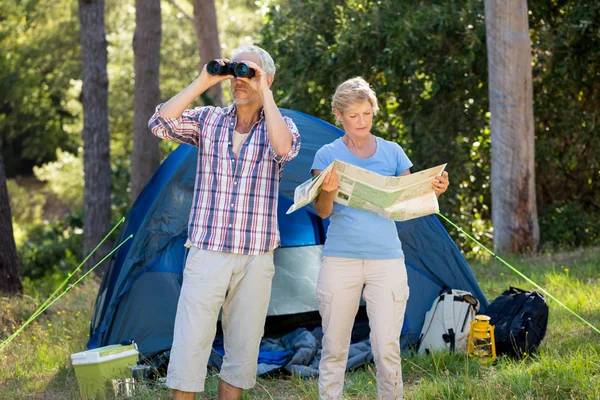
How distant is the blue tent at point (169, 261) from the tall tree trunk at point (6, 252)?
1.87 m

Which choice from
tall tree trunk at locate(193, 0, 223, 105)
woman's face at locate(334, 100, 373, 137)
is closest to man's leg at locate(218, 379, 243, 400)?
woman's face at locate(334, 100, 373, 137)

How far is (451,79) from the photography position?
9.39 m

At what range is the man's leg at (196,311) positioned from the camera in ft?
11.1

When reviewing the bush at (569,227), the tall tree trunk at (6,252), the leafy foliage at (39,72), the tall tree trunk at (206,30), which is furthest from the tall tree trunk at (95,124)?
the leafy foliage at (39,72)

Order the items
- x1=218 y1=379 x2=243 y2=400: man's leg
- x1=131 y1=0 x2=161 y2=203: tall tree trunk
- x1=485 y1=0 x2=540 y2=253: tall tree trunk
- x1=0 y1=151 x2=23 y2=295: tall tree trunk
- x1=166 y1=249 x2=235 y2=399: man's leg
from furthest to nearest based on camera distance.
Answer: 1. x1=131 y1=0 x2=161 y2=203: tall tree trunk
2. x1=485 y1=0 x2=540 y2=253: tall tree trunk
3. x1=0 y1=151 x2=23 y2=295: tall tree trunk
4. x1=218 y1=379 x2=243 y2=400: man's leg
5. x1=166 y1=249 x2=235 y2=399: man's leg

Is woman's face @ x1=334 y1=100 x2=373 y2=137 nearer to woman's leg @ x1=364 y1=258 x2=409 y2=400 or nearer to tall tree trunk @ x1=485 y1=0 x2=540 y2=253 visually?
woman's leg @ x1=364 y1=258 x2=409 y2=400

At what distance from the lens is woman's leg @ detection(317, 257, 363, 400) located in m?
3.41

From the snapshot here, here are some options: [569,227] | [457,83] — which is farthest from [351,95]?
[569,227]

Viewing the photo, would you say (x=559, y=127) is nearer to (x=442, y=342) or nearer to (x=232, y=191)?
(x=442, y=342)

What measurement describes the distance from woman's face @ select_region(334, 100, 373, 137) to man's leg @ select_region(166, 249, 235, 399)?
72cm

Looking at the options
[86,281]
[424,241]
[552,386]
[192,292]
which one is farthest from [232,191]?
[86,281]

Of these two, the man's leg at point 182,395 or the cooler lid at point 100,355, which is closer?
the man's leg at point 182,395

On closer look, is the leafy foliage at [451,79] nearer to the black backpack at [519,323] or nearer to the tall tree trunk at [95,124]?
the tall tree trunk at [95,124]

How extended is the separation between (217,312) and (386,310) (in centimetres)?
67
